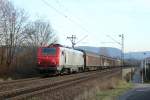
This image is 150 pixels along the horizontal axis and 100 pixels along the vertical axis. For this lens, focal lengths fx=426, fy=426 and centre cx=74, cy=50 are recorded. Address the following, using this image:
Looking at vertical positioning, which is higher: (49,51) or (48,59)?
(49,51)

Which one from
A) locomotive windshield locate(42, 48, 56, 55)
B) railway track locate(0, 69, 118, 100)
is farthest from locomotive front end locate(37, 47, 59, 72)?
railway track locate(0, 69, 118, 100)

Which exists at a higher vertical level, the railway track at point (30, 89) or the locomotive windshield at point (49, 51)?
the locomotive windshield at point (49, 51)

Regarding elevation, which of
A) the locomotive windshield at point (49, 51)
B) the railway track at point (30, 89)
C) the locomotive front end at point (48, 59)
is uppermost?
the locomotive windshield at point (49, 51)

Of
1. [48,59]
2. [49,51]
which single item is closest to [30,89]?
[48,59]

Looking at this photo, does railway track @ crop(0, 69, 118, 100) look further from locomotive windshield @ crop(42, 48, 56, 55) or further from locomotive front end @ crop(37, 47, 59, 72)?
locomotive windshield @ crop(42, 48, 56, 55)

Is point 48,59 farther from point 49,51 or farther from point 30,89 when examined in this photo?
point 30,89

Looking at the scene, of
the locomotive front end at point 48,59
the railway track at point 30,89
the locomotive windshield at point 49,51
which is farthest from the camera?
the locomotive windshield at point 49,51

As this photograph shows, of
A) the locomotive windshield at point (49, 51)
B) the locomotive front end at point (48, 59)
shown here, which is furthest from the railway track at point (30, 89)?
the locomotive windshield at point (49, 51)

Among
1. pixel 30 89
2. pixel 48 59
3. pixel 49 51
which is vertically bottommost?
pixel 30 89

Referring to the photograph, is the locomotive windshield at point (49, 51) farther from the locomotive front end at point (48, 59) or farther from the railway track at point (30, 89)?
the railway track at point (30, 89)

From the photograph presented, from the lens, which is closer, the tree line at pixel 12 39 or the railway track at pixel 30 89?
the railway track at pixel 30 89

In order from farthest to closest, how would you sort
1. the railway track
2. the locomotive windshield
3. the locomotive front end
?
the locomotive windshield → the locomotive front end → the railway track

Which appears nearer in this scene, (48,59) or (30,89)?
(30,89)

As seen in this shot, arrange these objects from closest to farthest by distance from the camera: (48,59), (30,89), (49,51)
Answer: (30,89) → (48,59) → (49,51)
